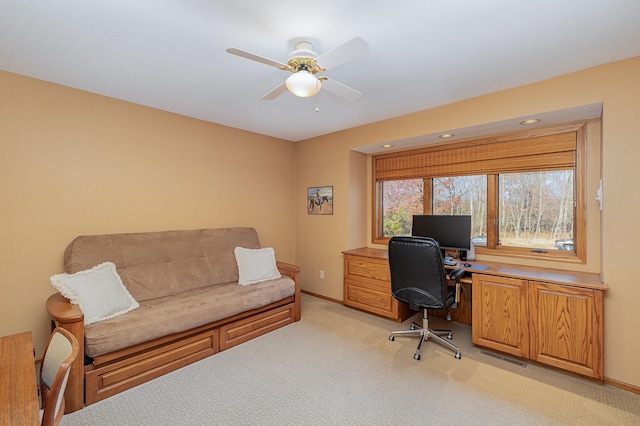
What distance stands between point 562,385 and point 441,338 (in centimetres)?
97

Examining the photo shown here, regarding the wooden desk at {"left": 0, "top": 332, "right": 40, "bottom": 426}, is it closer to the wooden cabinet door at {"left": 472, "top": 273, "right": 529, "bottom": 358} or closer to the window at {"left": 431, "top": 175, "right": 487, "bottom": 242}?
the wooden cabinet door at {"left": 472, "top": 273, "right": 529, "bottom": 358}

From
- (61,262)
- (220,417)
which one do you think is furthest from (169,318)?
(61,262)

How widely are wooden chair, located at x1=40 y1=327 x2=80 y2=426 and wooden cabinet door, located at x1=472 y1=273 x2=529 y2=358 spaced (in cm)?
300

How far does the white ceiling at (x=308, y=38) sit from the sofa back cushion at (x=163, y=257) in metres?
1.49

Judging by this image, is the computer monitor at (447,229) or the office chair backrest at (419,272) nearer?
the office chair backrest at (419,272)

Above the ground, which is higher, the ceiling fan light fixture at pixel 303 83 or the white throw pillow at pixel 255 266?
the ceiling fan light fixture at pixel 303 83

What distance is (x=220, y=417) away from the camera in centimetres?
193

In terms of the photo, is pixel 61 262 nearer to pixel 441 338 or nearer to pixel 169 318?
pixel 169 318

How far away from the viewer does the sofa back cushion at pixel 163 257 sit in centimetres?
272

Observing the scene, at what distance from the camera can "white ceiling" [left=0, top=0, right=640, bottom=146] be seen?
165 centimetres

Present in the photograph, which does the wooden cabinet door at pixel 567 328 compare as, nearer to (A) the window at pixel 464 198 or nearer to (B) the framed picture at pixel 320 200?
(A) the window at pixel 464 198

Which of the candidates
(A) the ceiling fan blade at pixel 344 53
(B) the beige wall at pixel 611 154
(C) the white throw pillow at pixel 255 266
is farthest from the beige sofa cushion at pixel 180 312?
(B) the beige wall at pixel 611 154

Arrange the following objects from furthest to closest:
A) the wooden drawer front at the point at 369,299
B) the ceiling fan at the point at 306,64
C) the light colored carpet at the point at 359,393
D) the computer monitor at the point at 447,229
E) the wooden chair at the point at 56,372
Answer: the wooden drawer front at the point at 369,299 → the computer monitor at the point at 447,229 → the light colored carpet at the point at 359,393 → the ceiling fan at the point at 306,64 → the wooden chair at the point at 56,372

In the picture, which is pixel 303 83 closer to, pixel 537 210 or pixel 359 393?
pixel 359 393
